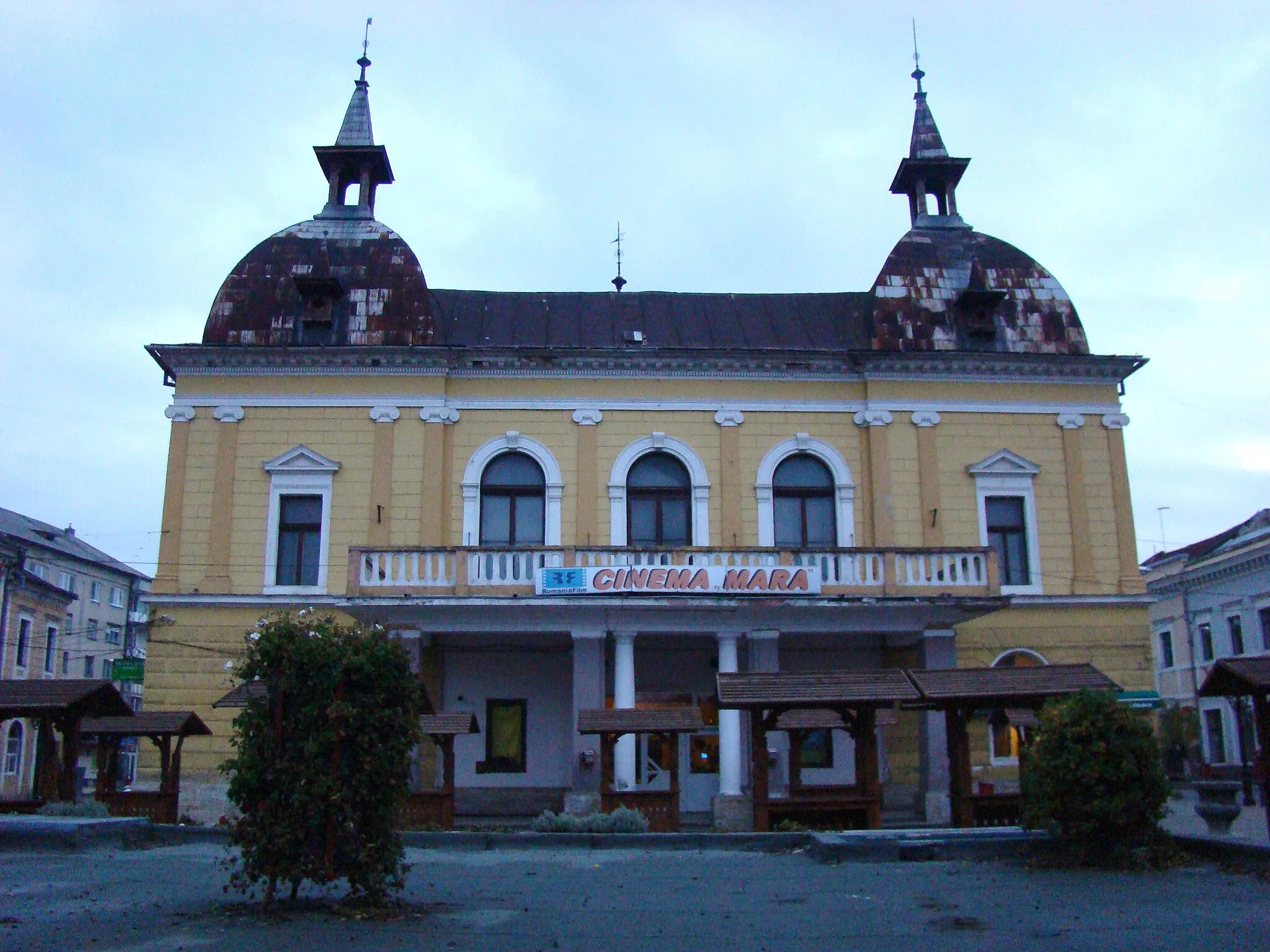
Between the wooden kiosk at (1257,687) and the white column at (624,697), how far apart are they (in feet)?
34.9

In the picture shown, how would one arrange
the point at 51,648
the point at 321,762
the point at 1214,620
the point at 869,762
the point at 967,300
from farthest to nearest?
the point at 51,648 → the point at 1214,620 → the point at 967,300 → the point at 869,762 → the point at 321,762

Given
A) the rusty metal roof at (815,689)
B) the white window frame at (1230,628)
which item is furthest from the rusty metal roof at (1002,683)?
the white window frame at (1230,628)

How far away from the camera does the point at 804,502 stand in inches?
1040

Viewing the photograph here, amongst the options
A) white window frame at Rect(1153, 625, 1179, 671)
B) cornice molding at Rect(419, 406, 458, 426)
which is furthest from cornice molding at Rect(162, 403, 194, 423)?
white window frame at Rect(1153, 625, 1179, 671)

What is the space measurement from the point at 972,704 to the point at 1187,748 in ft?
107

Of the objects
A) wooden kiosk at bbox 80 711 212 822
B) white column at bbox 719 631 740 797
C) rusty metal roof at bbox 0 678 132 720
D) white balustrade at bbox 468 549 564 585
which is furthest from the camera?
white balustrade at bbox 468 549 564 585

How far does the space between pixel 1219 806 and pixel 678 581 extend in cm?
1083

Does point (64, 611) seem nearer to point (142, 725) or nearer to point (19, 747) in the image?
point (19, 747)

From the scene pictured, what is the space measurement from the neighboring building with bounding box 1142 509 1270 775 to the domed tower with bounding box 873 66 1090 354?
15918mm

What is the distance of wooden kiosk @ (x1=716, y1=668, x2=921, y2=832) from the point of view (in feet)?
57.7

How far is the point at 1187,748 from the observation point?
44906 mm

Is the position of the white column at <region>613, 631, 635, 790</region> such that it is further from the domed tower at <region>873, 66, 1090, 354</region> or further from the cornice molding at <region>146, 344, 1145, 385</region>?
the domed tower at <region>873, 66, 1090, 354</region>

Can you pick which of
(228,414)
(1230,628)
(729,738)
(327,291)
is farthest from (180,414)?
(1230,628)

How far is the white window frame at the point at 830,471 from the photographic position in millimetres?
25875
